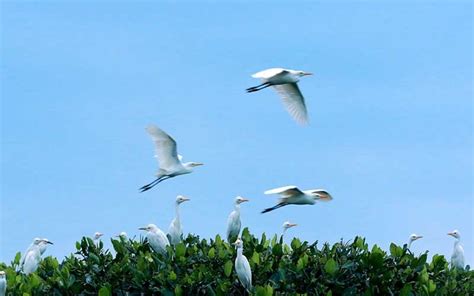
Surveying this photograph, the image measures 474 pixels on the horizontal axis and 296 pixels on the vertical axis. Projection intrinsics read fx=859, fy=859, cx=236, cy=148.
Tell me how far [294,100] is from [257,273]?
7.18 metres

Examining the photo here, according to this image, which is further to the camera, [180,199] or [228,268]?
[180,199]

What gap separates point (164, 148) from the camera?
16812 millimetres

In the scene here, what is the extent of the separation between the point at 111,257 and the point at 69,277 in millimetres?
800

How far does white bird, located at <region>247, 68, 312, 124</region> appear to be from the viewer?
17.5 meters

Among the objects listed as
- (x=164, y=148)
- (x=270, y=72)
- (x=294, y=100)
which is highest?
(x=270, y=72)

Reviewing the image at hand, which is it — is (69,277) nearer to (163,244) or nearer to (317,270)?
(163,244)

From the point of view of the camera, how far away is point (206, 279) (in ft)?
37.1

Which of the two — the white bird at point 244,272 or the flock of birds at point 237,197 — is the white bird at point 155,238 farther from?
the white bird at point 244,272

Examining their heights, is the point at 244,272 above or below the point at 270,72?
below

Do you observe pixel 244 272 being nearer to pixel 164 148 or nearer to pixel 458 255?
pixel 164 148

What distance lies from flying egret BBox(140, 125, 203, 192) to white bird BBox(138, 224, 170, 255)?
3169 mm

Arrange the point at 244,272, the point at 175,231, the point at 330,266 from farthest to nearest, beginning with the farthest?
the point at 175,231
the point at 330,266
the point at 244,272

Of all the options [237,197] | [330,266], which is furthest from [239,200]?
[330,266]

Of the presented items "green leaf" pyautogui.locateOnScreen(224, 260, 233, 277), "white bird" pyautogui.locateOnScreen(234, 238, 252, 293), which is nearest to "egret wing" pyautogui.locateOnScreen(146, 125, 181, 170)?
"green leaf" pyautogui.locateOnScreen(224, 260, 233, 277)
